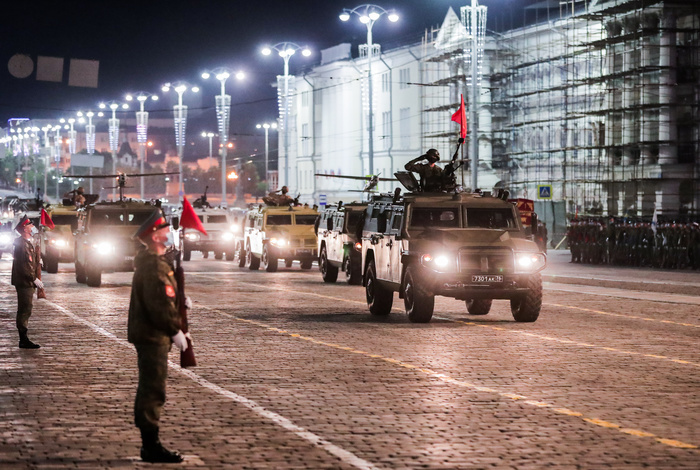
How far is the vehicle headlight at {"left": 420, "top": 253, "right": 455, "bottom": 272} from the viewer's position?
69.1 feet

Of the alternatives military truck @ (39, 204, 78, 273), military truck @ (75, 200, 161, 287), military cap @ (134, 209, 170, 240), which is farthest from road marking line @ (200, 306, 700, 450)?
military truck @ (39, 204, 78, 273)

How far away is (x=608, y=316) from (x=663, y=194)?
36.1 meters

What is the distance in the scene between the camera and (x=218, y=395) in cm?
1258

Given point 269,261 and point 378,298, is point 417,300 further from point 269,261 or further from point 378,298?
point 269,261

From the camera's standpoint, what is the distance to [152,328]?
30.3ft

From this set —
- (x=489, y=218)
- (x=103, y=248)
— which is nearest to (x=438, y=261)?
(x=489, y=218)

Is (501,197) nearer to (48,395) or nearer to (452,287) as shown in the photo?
(452,287)

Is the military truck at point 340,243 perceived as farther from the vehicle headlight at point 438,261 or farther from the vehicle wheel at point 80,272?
the vehicle headlight at point 438,261

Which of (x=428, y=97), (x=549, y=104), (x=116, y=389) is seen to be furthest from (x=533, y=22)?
(x=116, y=389)

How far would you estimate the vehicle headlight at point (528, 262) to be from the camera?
2123 cm

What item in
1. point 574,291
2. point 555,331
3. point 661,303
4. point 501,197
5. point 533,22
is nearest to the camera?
point 555,331

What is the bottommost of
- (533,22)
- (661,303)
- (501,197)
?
(661,303)

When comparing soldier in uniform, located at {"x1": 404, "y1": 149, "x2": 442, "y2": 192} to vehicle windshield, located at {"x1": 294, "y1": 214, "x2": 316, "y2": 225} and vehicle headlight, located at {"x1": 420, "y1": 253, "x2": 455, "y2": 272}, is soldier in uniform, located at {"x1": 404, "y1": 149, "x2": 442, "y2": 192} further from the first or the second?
vehicle windshield, located at {"x1": 294, "y1": 214, "x2": 316, "y2": 225}

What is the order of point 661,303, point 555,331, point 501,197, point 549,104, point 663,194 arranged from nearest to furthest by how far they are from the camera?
point 555,331
point 501,197
point 661,303
point 663,194
point 549,104
